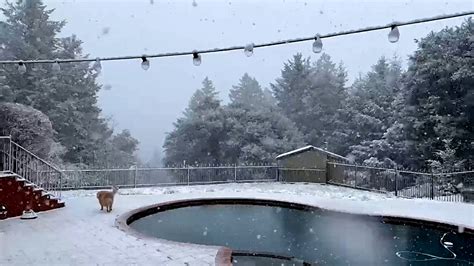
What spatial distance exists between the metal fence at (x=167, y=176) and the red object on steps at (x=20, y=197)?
4.02m

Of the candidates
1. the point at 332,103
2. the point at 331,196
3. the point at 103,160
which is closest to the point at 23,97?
the point at 103,160

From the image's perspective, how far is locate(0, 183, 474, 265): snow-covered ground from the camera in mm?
5715

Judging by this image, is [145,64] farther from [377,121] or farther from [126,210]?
[377,121]

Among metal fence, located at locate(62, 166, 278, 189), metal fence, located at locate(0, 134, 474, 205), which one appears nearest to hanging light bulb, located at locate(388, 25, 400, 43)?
metal fence, located at locate(0, 134, 474, 205)

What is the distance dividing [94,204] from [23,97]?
11509mm

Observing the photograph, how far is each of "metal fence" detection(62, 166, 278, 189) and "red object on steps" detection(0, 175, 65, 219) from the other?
4.02 metres

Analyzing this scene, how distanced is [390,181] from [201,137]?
403 inches

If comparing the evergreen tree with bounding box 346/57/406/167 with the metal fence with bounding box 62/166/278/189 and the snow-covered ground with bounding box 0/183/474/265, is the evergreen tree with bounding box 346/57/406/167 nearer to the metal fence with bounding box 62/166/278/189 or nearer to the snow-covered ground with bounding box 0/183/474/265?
the metal fence with bounding box 62/166/278/189

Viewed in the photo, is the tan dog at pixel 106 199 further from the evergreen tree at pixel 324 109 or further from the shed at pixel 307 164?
the evergreen tree at pixel 324 109

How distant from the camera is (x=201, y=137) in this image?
21656mm

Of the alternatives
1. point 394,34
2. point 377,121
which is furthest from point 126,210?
point 377,121

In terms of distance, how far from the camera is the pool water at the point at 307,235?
6.85 m

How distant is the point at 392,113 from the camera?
865 inches

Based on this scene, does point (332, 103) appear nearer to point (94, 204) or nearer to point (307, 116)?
point (307, 116)
